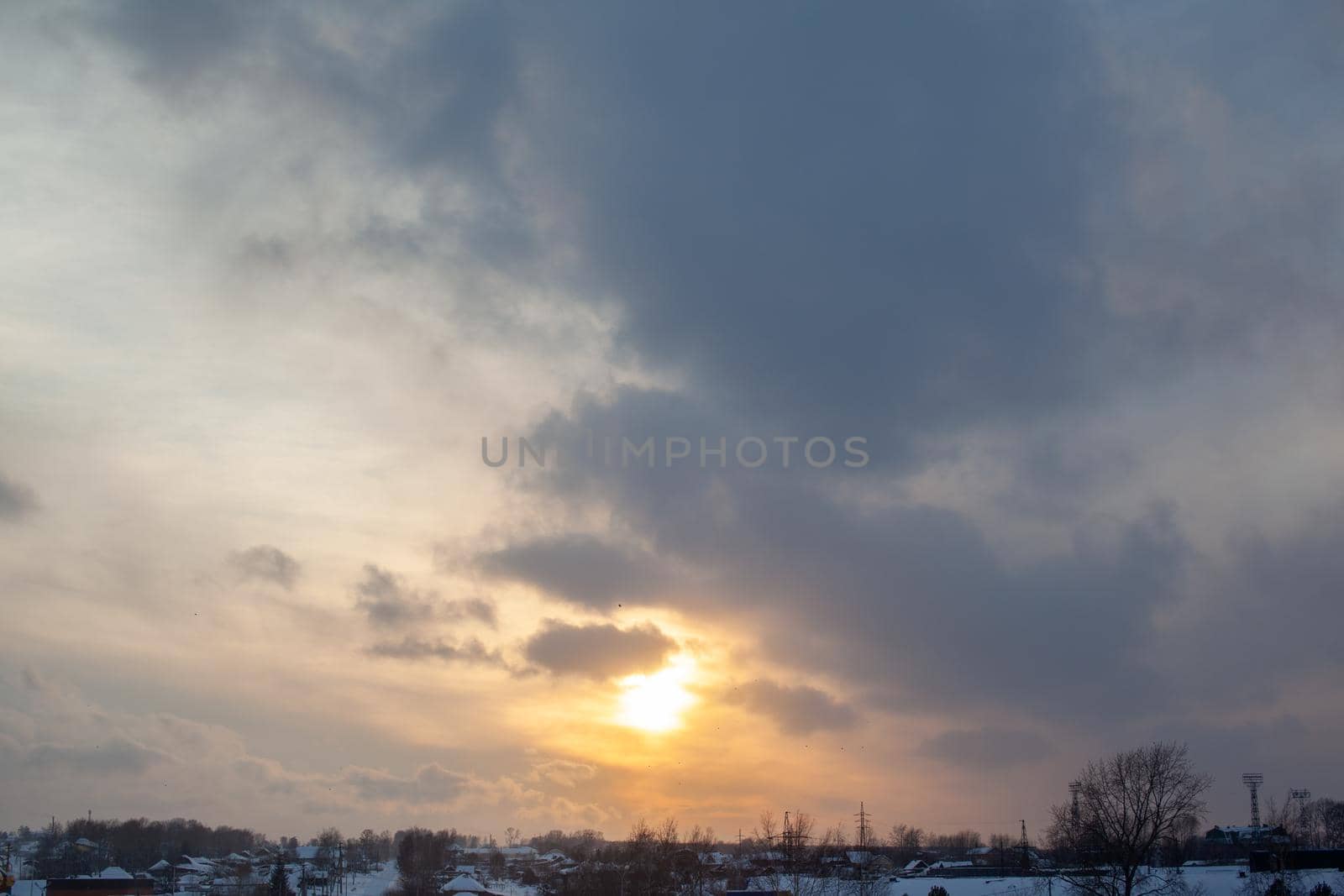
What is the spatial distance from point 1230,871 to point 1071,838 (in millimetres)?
33428

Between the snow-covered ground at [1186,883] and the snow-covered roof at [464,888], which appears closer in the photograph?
the snow-covered ground at [1186,883]

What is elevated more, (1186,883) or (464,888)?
(1186,883)

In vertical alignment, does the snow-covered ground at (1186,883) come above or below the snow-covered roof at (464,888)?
above

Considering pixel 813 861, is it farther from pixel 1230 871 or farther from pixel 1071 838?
pixel 1230 871

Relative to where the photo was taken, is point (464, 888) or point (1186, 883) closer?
point (1186, 883)

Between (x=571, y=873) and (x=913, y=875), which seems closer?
(x=571, y=873)

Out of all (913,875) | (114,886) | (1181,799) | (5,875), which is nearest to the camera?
(5,875)

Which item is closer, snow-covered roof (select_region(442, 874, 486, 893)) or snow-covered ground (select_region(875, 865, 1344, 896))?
snow-covered ground (select_region(875, 865, 1344, 896))

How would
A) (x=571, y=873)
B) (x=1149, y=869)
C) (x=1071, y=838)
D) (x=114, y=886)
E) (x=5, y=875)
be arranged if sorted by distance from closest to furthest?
(x=5, y=875) < (x=1149, y=869) < (x=1071, y=838) < (x=114, y=886) < (x=571, y=873)

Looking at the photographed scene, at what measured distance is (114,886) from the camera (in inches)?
6668

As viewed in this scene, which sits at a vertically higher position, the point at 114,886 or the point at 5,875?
the point at 5,875

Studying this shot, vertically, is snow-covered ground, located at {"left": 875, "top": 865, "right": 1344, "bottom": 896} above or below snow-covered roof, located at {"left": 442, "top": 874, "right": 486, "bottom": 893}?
above

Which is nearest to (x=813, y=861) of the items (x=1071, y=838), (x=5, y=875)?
(x=1071, y=838)

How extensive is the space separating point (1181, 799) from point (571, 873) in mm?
105793
